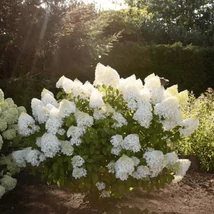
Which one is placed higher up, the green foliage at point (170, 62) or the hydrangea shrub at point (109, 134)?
the green foliage at point (170, 62)

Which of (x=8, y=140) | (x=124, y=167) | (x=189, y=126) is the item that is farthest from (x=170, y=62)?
(x=124, y=167)

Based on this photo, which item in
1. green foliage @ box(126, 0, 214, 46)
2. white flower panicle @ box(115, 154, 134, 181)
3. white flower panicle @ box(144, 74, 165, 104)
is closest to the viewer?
white flower panicle @ box(115, 154, 134, 181)

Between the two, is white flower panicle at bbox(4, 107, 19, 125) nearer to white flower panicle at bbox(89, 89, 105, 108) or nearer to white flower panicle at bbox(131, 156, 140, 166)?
white flower panicle at bbox(89, 89, 105, 108)

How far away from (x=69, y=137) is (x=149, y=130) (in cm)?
72

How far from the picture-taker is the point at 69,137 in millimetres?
4086

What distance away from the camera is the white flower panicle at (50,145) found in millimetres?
3885

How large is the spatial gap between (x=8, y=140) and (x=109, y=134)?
1.54 meters

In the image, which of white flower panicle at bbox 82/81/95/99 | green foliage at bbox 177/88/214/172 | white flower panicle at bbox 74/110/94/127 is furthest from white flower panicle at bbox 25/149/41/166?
green foliage at bbox 177/88/214/172

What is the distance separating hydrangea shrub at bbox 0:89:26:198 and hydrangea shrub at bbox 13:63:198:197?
0.58m

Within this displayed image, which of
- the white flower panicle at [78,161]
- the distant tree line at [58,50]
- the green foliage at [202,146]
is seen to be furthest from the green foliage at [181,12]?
the white flower panicle at [78,161]

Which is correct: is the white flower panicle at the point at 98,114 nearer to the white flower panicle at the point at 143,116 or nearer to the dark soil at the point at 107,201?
the white flower panicle at the point at 143,116

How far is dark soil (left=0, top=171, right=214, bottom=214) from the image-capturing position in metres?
4.41

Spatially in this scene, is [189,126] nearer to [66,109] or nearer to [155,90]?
[155,90]

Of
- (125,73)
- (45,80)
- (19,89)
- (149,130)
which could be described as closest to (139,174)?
(149,130)
